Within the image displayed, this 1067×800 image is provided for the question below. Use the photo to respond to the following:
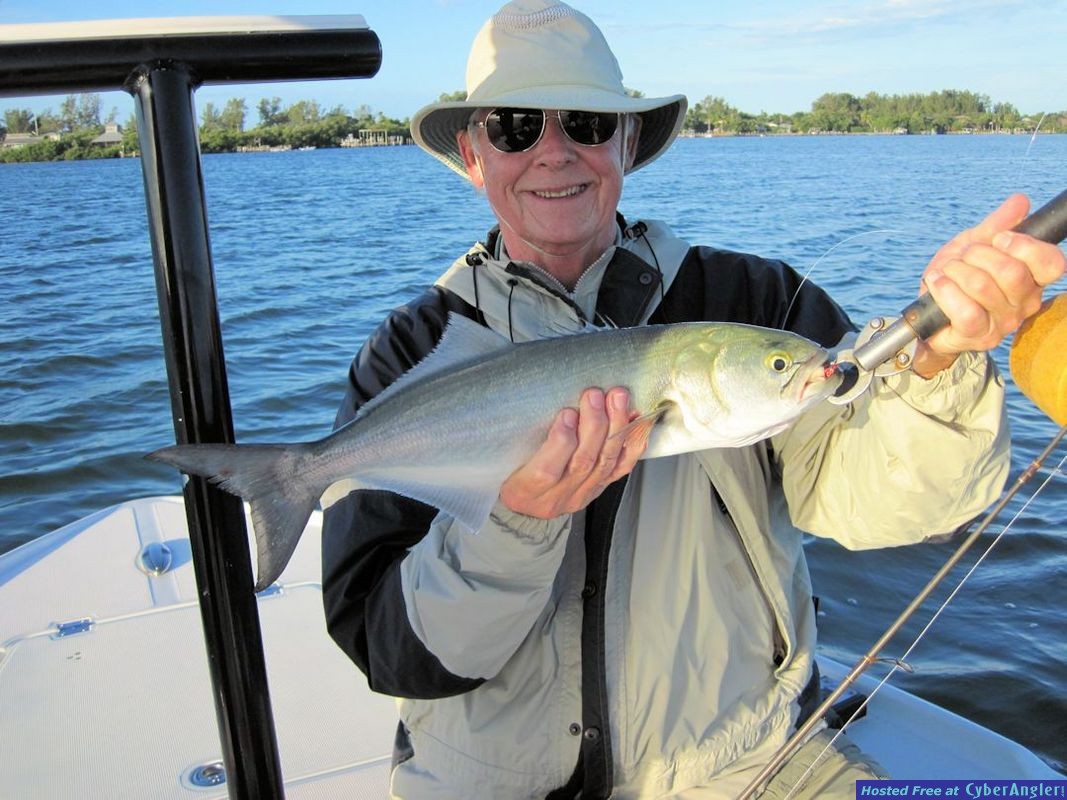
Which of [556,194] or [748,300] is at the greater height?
[556,194]

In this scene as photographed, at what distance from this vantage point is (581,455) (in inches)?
97.7

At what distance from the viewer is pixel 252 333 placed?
55.2 ft

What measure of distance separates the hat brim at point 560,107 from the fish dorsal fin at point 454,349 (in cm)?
104

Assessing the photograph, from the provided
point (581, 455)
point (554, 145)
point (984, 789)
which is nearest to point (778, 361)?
point (581, 455)

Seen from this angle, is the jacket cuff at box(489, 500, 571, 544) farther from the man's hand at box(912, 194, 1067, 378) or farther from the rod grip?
Result: the man's hand at box(912, 194, 1067, 378)

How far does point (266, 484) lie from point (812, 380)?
141cm

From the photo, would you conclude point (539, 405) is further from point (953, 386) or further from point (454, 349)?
point (953, 386)

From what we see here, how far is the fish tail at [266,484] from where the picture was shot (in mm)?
1899

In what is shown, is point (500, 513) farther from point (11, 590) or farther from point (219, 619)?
point (11, 590)

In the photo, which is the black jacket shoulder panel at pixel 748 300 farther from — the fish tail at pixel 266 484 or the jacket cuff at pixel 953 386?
the fish tail at pixel 266 484

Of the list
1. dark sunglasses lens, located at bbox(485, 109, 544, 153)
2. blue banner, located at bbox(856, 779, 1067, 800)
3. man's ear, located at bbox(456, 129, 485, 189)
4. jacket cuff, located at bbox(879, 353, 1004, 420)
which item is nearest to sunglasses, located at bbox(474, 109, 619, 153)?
dark sunglasses lens, located at bbox(485, 109, 544, 153)

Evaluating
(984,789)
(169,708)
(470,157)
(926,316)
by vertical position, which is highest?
(470,157)

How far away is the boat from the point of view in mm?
1803

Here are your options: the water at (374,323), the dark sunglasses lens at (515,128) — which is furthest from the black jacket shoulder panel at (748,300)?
the dark sunglasses lens at (515,128)
